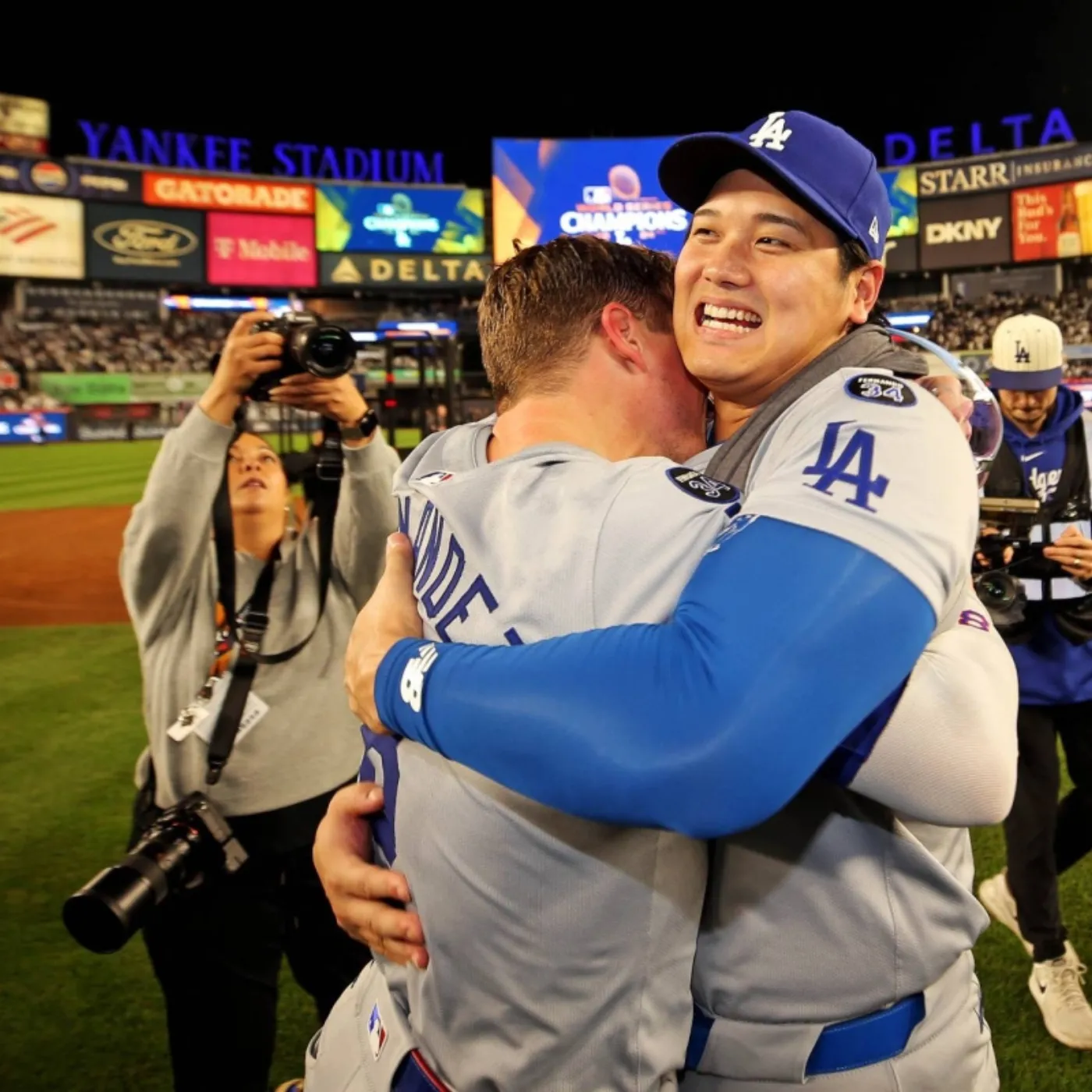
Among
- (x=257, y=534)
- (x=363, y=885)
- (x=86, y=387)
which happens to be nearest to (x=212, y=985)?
(x=257, y=534)

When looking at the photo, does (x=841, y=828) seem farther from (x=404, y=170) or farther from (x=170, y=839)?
(x=404, y=170)

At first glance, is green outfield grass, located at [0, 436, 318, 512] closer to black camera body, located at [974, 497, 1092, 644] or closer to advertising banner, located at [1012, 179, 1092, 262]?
black camera body, located at [974, 497, 1092, 644]

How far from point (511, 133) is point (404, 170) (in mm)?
8892

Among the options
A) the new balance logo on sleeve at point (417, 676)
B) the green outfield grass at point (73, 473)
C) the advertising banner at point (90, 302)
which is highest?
the advertising banner at point (90, 302)

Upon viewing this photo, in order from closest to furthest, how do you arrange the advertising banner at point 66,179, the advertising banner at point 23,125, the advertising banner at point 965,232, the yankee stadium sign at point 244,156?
the advertising banner at point 66,179
the advertising banner at point 23,125
the advertising banner at point 965,232
the yankee stadium sign at point 244,156

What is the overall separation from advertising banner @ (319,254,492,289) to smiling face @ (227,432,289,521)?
4099 cm

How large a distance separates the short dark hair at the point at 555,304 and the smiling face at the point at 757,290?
6 cm

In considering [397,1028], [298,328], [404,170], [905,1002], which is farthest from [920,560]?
[404,170]

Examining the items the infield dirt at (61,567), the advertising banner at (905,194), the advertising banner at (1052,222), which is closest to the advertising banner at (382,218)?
the advertising banner at (905,194)

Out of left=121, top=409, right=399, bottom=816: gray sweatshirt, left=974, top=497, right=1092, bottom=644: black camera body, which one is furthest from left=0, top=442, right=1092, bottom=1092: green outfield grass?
left=974, top=497, right=1092, bottom=644: black camera body

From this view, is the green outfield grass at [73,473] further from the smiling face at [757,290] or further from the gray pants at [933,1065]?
the gray pants at [933,1065]

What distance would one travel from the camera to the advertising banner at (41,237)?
126ft

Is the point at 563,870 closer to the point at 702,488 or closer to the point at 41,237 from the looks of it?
the point at 702,488

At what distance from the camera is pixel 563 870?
1268 mm
